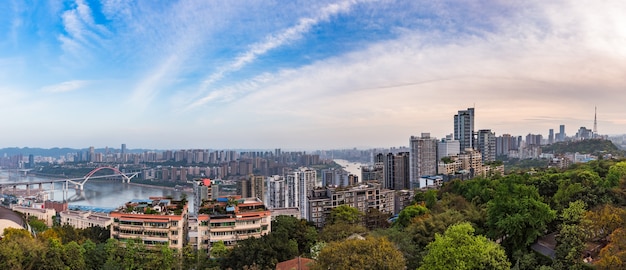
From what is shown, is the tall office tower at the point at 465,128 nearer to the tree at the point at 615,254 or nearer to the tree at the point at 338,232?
the tree at the point at 338,232

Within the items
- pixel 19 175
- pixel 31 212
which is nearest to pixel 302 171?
pixel 31 212

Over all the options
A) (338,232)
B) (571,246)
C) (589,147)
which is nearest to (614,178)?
(571,246)

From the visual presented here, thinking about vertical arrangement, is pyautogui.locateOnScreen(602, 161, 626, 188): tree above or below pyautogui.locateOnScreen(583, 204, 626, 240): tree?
above

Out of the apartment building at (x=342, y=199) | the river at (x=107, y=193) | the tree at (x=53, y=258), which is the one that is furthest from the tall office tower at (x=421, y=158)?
the tree at (x=53, y=258)

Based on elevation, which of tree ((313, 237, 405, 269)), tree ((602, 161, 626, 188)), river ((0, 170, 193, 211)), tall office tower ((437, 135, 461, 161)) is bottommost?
river ((0, 170, 193, 211))

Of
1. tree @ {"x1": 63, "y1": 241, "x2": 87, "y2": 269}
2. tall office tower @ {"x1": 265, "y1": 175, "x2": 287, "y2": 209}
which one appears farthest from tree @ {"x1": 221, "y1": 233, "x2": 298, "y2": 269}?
tall office tower @ {"x1": 265, "y1": 175, "x2": 287, "y2": 209}

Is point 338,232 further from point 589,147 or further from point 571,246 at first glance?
point 589,147

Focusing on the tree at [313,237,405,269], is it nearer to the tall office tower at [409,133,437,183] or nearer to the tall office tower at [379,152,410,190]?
the tall office tower at [379,152,410,190]
